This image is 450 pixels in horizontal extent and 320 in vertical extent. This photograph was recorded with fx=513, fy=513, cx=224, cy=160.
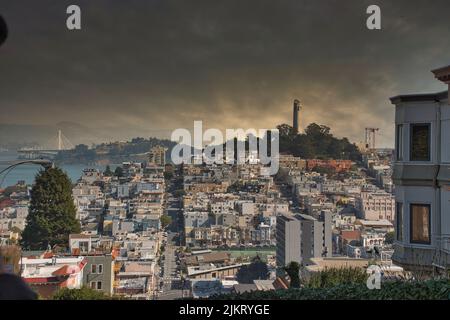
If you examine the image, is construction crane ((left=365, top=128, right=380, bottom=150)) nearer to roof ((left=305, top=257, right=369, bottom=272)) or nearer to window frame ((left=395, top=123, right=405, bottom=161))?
roof ((left=305, top=257, right=369, bottom=272))

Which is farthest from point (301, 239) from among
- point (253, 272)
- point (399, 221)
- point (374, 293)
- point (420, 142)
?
point (374, 293)

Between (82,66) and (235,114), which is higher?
(82,66)

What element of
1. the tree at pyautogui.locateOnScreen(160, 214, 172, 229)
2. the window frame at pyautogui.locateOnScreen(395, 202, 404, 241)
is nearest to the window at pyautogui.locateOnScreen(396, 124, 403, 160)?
the window frame at pyautogui.locateOnScreen(395, 202, 404, 241)

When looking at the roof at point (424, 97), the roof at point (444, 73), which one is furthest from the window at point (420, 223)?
the roof at point (444, 73)

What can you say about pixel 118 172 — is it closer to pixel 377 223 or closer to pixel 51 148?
pixel 51 148

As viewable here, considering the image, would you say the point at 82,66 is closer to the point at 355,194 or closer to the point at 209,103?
the point at 209,103
